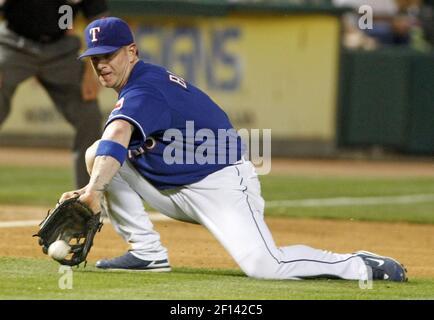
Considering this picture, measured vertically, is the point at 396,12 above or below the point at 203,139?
above

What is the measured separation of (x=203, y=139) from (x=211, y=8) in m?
10.2

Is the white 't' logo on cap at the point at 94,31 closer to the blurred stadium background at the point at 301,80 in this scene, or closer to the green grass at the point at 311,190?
the green grass at the point at 311,190

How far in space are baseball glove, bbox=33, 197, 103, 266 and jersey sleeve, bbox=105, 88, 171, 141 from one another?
1.56ft

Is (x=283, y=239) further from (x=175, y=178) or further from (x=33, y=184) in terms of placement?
(x=33, y=184)

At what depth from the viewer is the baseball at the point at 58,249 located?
6031mm

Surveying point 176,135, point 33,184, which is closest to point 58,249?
point 176,135

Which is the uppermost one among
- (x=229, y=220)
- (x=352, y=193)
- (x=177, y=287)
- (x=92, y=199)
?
(x=92, y=199)

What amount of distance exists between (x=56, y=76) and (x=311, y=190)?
4.19 m

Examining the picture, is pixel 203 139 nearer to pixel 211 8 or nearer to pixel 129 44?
pixel 129 44

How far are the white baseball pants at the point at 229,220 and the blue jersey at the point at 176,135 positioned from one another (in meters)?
0.08

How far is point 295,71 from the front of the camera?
16547 mm

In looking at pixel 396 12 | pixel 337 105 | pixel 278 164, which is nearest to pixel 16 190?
pixel 278 164

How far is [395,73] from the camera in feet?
54.0
